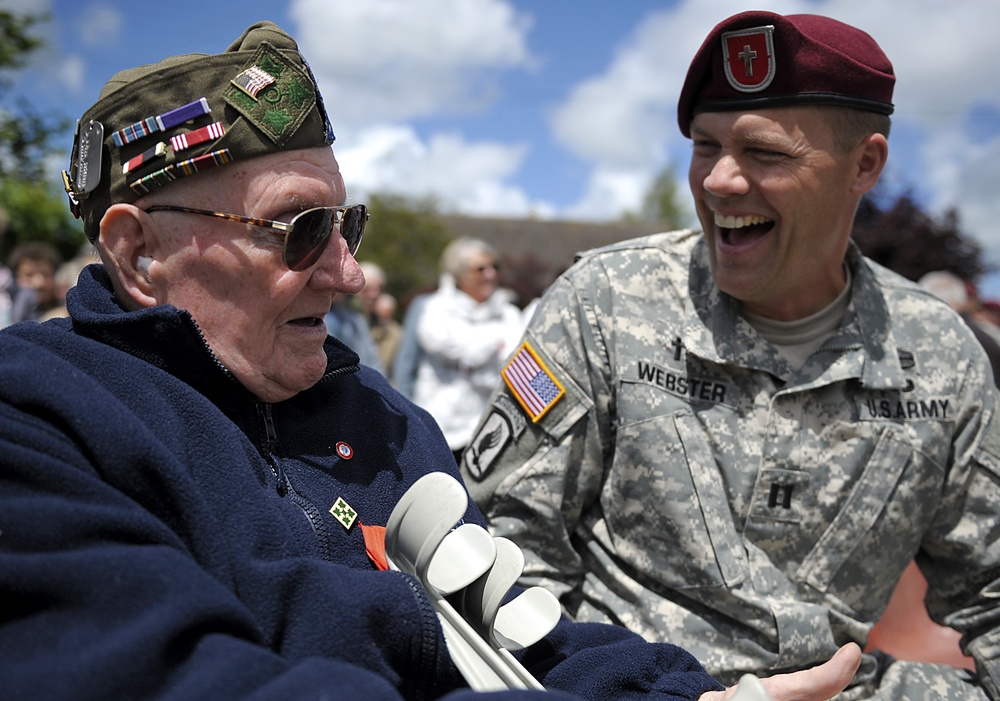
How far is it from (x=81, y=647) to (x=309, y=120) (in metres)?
0.96

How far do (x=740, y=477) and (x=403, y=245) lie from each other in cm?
2168

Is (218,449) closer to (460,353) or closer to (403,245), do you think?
(460,353)

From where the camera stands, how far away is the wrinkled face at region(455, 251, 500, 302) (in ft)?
19.6

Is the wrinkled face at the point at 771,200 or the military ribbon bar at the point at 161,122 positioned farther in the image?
the wrinkled face at the point at 771,200

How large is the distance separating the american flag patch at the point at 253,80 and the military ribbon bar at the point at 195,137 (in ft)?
0.31

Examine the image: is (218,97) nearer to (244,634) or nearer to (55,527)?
(55,527)

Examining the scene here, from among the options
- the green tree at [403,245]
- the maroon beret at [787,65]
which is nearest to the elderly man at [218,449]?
the maroon beret at [787,65]

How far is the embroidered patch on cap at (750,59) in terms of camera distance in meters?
2.26

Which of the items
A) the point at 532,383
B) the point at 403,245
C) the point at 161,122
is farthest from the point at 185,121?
the point at 403,245

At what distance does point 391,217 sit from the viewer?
928 inches

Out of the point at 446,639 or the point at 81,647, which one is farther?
the point at 446,639

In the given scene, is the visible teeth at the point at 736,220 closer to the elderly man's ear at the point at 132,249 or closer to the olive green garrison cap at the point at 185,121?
the olive green garrison cap at the point at 185,121

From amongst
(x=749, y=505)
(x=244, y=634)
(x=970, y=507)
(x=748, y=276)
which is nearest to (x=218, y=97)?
(x=244, y=634)

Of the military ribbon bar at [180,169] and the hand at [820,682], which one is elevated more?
the military ribbon bar at [180,169]
